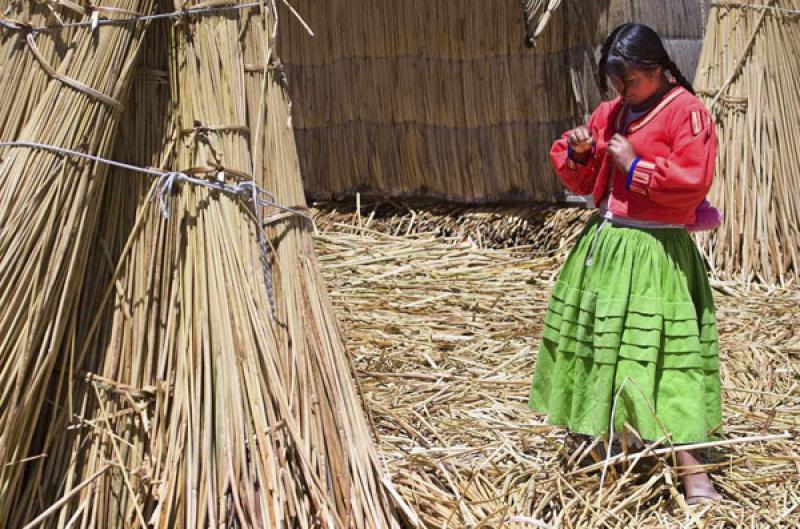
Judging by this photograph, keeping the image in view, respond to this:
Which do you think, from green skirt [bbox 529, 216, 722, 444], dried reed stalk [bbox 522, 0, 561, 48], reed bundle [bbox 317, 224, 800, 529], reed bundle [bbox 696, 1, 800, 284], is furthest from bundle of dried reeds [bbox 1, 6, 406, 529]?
reed bundle [bbox 696, 1, 800, 284]

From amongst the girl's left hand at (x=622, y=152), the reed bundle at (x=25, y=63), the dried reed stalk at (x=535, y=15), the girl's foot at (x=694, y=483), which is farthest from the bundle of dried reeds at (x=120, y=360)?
the dried reed stalk at (x=535, y=15)

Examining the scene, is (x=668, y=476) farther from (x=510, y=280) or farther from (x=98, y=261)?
(x=510, y=280)

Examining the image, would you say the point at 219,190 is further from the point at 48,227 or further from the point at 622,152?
the point at 622,152

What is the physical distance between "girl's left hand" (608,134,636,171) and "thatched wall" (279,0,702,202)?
8.09 ft

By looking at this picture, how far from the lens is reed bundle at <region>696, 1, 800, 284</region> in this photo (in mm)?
5293

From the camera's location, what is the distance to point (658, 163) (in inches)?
119

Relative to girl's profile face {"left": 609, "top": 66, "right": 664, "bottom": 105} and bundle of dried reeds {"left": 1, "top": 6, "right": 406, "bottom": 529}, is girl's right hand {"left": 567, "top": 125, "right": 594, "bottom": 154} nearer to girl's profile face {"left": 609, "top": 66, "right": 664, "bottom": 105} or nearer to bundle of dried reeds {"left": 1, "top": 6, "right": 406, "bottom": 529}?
girl's profile face {"left": 609, "top": 66, "right": 664, "bottom": 105}

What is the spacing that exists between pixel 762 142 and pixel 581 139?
7.66 feet

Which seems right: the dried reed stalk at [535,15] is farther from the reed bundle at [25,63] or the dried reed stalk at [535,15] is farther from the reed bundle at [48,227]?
the reed bundle at [25,63]

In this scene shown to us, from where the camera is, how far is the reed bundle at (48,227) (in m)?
2.48

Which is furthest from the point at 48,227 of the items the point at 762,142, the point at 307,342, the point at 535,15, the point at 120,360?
the point at 762,142

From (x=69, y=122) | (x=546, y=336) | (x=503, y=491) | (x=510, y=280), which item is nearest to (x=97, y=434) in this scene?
(x=69, y=122)

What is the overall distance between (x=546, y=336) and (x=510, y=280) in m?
2.01

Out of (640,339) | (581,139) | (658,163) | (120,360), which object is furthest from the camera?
(581,139)
